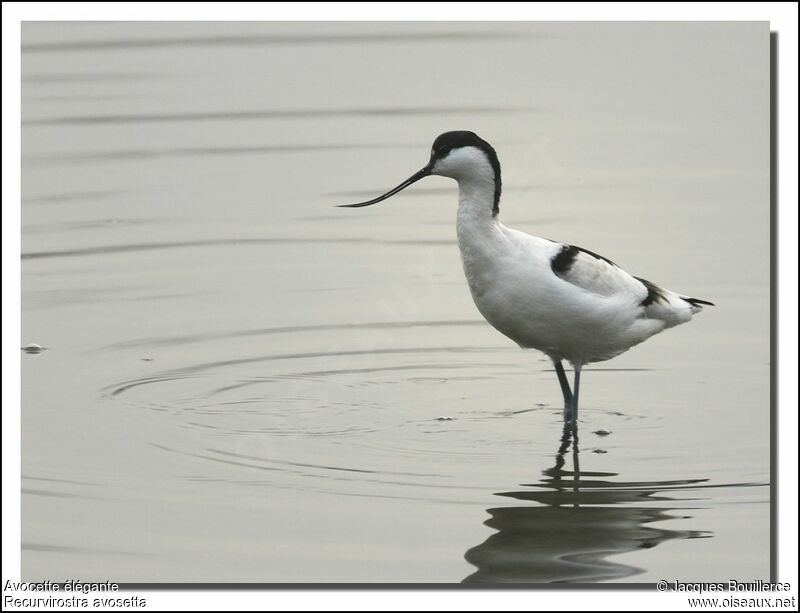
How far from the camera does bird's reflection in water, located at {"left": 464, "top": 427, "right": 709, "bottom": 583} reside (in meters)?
7.38

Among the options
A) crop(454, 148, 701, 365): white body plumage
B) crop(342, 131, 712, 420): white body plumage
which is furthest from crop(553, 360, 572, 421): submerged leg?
crop(454, 148, 701, 365): white body plumage

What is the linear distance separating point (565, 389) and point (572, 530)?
6.39 feet

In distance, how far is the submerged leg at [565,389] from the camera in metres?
9.60

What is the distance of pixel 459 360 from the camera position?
35.6 ft

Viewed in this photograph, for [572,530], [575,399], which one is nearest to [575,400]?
[575,399]

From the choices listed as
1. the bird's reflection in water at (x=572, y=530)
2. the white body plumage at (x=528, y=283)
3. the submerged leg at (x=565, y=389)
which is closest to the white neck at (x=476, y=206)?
→ the white body plumage at (x=528, y=283)

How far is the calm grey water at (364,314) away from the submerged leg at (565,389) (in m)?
0.14

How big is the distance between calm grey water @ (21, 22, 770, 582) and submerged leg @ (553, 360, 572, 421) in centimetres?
14

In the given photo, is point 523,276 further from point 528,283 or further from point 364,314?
point 364,314

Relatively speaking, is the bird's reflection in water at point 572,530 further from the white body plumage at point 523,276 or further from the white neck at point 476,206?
the white neck at point 476,206

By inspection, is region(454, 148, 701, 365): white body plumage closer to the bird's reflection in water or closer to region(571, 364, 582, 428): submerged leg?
region(571, 364, 582, 428): submerged leg

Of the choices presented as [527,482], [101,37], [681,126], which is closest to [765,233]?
[681,126]

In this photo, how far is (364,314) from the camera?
11734mm

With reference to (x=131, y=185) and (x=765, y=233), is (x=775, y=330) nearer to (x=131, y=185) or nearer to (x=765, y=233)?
(x=765, y=233)
